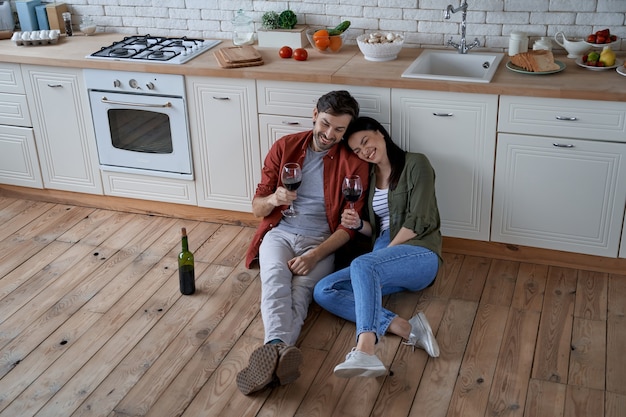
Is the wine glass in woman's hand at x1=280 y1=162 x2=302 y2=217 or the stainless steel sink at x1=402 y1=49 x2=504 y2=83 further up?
the stainless steel sink at x1=402 y1=49 x2=504 y2=83

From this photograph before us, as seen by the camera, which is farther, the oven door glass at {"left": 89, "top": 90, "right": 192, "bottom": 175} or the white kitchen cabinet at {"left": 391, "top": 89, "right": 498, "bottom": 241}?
the oven door glass at {"left": 89, "top": 90, "right": 192, "bottom": 175}

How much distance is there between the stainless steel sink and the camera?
4051mm

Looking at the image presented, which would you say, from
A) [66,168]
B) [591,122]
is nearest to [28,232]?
[66,168]

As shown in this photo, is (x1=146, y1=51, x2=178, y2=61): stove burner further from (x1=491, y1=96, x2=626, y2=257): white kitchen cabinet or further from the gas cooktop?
(x1=491, y1=96, x2=626, y2=257): white kitchen cabinet

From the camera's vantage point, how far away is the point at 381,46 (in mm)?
4035

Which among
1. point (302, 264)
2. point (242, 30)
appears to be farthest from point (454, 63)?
point (302, 264)

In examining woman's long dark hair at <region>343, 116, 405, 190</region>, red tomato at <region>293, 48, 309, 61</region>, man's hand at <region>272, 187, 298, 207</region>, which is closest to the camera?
man's hand at <region>272, 187, 298, 207</region>

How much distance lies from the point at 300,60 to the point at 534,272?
63.0 inches

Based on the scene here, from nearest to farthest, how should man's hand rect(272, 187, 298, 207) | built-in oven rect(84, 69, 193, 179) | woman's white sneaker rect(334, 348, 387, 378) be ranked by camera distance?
woman's white sneaker rect(334, 348, 387, 378), man's hand rect(272, 187, 298, 207), built-in oven rect(84, 69, 193, 179)

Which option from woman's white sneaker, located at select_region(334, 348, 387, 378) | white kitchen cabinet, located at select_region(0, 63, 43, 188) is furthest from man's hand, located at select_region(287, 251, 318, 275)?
white kitchen cabinet, located at select_region(0, 63, 43, 188)

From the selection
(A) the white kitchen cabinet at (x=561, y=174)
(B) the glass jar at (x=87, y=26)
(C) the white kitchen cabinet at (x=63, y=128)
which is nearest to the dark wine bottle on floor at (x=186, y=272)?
(C) the white kitchen cabinet at (x=63, y=128)

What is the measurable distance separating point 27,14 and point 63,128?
2.64 feet

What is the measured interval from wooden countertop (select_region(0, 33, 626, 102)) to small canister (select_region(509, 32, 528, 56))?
0.07 metres

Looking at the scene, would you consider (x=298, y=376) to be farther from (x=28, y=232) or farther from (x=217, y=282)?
(x=28, y=232)
